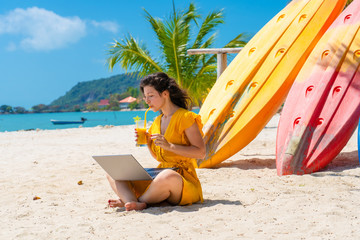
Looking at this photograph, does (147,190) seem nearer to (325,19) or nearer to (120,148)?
(325,19)

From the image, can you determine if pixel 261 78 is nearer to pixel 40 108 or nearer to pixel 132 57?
pixel 132 57

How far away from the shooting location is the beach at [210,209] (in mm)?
2539

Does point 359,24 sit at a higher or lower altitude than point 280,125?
higher

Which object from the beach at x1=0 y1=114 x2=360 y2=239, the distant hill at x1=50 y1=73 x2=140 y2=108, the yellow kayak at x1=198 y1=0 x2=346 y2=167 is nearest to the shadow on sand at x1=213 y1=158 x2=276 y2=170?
the beach at x1=0 y1=114 x2=360 y2=239

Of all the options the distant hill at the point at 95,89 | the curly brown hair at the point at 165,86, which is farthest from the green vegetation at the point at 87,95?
the curly brown hair at the point at 165,86

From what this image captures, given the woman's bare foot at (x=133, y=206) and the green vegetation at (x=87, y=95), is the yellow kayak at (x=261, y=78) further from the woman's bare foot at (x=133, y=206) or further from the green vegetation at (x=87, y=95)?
the green vegetation at (x=87, y=95)

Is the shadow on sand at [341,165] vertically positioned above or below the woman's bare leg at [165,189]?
below

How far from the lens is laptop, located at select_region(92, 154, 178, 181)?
294 centimetres

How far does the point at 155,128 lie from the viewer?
3.29m

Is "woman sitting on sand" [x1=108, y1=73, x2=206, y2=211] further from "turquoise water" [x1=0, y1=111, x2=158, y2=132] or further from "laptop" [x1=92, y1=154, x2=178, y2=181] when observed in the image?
"turquoise water" [x1=0, y1=111, x2=158, y2=132]

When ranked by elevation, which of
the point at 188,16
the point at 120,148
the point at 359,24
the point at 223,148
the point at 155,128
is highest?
the point at 188,16

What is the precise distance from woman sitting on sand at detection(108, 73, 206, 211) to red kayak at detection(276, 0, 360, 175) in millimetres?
1855

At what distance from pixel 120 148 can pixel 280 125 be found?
14.8 ft

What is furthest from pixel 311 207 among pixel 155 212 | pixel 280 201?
pixel 155 212
